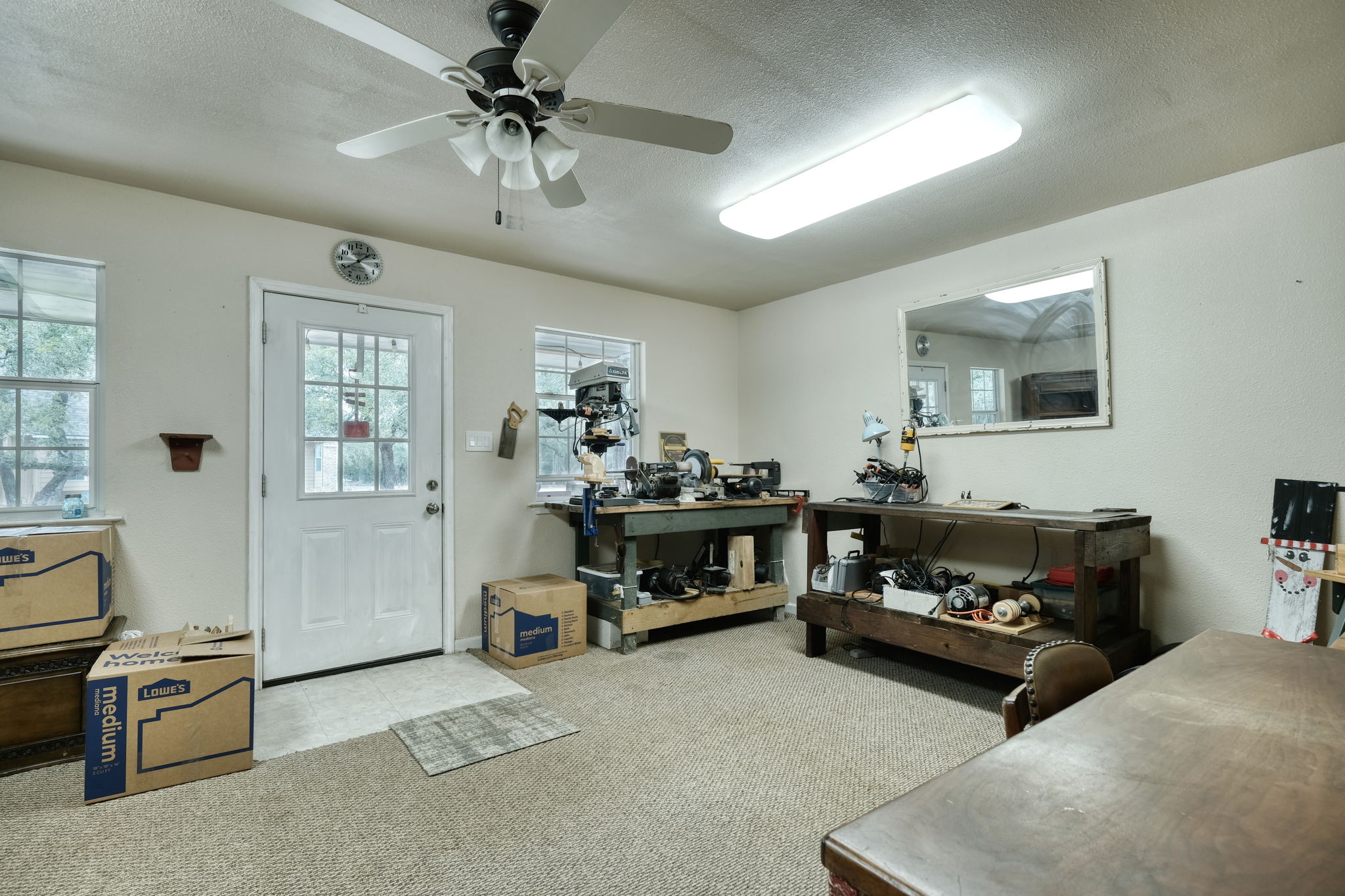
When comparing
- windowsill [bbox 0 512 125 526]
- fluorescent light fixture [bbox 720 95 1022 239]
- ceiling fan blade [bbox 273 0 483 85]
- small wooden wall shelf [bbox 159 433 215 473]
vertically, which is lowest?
windowsill [bbox 0 512 125 526]

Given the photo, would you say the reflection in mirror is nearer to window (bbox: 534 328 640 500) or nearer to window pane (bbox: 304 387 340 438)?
window (bbox: 534 328 640 500)

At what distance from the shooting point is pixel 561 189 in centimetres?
228

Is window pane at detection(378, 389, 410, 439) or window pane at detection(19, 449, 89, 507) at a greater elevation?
window pane at detection(378, 389, 410, 439)

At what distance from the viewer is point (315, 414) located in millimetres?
3551

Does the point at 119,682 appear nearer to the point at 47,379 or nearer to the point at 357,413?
the point at 47,379

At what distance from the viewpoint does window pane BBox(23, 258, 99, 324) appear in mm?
2865

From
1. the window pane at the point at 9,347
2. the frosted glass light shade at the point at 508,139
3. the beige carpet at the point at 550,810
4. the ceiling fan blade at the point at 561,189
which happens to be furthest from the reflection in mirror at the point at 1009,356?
the window pane at the point at 9,347

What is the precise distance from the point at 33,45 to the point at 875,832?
3048 mm

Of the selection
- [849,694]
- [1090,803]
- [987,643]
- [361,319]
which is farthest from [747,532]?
[1090,803]

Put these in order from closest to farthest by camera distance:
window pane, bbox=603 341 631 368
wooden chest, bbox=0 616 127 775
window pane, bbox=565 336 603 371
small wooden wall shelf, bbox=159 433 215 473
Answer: wooden chest, bbox=0 616 127 775 → small wooden wall shelf, bbox=159 433 215 473 → window pane, bbox=565 336 603 371 → window pane, bbox=603 341 631 368

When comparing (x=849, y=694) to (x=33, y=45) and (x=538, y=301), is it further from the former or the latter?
(x=33, y=45)

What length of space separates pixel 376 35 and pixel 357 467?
2.65 meters

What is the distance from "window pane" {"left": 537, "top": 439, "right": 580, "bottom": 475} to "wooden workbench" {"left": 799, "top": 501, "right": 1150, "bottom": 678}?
180 cm

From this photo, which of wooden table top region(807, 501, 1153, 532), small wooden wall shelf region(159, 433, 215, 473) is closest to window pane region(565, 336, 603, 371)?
wooden table top region(807, 501, 1153, 532)
